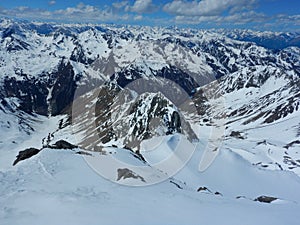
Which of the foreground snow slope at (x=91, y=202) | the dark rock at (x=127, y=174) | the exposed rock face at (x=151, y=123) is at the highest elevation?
the foreground snow slope at (x=91, y=202)

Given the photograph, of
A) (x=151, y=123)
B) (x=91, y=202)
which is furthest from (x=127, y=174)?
(x=151, y=123)

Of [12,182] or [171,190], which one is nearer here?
[12,182]

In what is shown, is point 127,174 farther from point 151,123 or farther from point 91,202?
point 151,123

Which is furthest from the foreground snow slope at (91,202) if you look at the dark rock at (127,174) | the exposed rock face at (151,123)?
the exposed rock face at (151,123)

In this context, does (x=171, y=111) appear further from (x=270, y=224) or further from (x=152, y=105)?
(x=270, y=224)

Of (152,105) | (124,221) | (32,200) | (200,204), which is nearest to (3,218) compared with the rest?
(32,200)

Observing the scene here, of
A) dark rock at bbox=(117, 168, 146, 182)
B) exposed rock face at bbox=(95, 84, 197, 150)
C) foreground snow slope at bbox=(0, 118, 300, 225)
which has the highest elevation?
foreground snow slope at bbox=(0, 118, 300, 225)

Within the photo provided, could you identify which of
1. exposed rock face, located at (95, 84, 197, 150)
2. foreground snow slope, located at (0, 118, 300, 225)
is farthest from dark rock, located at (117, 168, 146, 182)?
exposed rock face, located at (95, 84, 197, 150)

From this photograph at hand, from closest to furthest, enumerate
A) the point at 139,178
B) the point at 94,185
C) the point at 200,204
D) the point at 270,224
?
the point at 270,224, the point at 200,204, the point at 94,185, the point at 139,178

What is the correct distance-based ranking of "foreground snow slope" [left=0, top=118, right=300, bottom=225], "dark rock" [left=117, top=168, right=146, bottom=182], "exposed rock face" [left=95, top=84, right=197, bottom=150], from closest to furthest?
"foreground snow slope" [left=0, top=118, right=300, bottom=225], "dark rock" [left=117, top=168, right=146, bottom=182], "exposed rock face" [left=95, top=84, right=197, bottom=150]

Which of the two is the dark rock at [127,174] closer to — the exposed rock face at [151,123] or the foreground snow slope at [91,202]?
the foreground snow slope at [91,202]

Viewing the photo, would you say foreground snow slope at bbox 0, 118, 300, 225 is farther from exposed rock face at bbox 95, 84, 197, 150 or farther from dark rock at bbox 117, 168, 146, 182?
exposed rock face at bbox 95, 84, 197, 150
